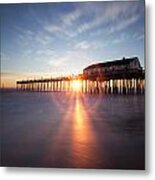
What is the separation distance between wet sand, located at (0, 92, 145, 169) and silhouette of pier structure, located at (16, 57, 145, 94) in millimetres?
28

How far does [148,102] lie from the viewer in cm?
170

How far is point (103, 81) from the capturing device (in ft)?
5.72

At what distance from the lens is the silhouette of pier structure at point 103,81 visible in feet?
5.60

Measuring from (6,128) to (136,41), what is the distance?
0.68 metres

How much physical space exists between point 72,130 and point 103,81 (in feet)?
0.82

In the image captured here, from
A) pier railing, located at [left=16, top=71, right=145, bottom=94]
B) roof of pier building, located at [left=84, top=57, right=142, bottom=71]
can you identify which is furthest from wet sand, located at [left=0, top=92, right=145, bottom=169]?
roof of pier building, located at [left=84, top=57, right=142, bottom=71]

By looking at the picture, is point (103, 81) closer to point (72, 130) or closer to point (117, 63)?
point (117, 63)

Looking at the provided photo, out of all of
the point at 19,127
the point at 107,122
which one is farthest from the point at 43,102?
the point at 107,122

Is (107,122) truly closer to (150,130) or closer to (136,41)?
(150,130)

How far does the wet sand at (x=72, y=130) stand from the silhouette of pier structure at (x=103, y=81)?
1.1 inches

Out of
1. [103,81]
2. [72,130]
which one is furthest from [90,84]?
[72,130]

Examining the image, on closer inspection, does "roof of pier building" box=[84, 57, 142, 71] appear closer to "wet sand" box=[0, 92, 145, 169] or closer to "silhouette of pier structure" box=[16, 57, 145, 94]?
"silhouette of pier structure" box=[16, 57, 145, 94]

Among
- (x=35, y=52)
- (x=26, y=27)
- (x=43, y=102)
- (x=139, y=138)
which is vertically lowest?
(x=139, y=138)

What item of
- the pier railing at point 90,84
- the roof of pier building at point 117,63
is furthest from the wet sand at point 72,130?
the roof of pier building at point 117,63
